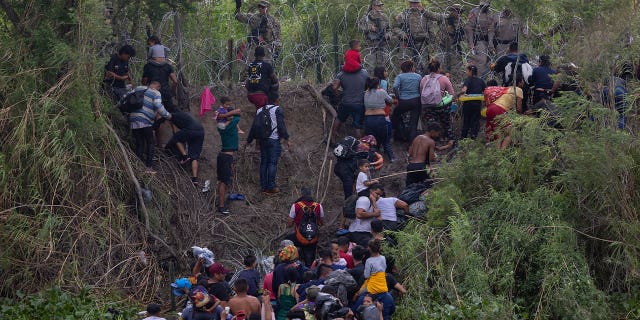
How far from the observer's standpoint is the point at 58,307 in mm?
12586

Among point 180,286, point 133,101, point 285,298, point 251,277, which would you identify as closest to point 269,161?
point 133,101

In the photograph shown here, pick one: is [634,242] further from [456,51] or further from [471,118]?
[456,51]

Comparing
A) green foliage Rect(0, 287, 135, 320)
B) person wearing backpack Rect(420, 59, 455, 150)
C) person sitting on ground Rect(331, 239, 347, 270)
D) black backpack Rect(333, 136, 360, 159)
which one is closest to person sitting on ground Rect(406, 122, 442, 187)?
black backpack Rect(333, 136, 360, 159)

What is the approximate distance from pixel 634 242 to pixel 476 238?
1864 mm

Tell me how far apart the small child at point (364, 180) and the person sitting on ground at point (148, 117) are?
2.97 m

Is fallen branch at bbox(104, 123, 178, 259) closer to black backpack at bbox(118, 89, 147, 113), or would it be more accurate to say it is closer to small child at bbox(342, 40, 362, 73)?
black backpack at bbox(118, 89, 147, 113)

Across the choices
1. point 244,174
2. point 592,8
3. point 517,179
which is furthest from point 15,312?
point 592,8

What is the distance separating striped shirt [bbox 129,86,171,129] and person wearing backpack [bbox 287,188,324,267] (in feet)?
8.46

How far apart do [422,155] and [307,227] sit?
6.42 ft

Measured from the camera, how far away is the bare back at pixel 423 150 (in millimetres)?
14914

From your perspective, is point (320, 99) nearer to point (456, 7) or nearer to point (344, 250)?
point (456, 7)

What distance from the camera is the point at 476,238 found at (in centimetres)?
1328

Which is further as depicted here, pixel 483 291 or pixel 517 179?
pixel 517 179

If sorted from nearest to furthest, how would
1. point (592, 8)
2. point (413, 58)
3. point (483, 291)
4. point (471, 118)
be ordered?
point (483, 291) < point (592, 8) < point (471, 118) < point (413, 58)
